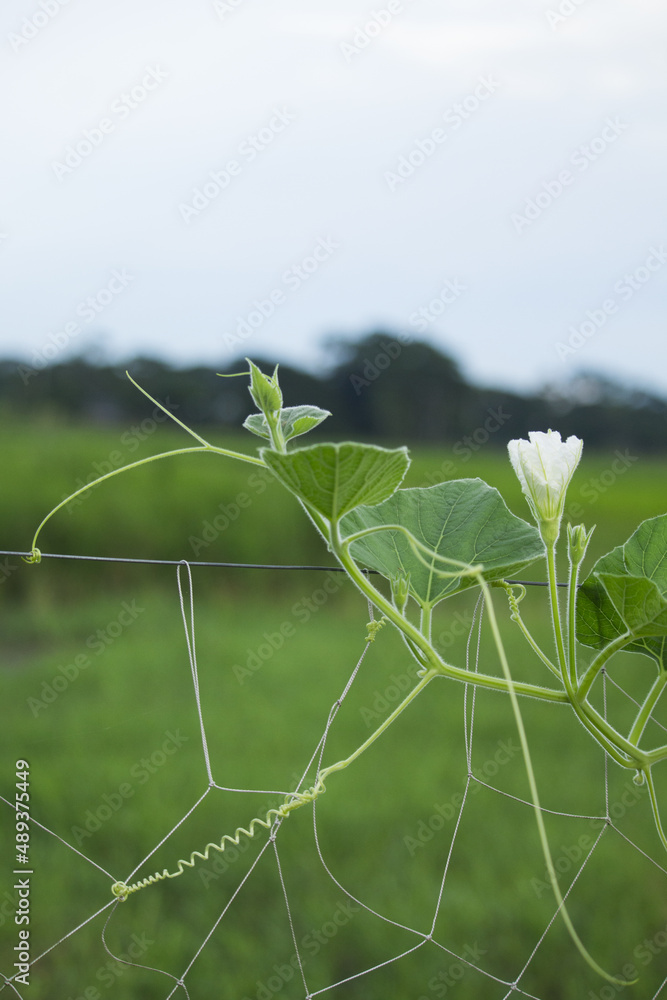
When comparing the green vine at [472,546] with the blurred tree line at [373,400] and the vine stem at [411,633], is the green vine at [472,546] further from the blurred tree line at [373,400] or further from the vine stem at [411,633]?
the blurred tree line at [373,400]

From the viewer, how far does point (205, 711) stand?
7.91 feet

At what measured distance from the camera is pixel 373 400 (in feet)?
19.6

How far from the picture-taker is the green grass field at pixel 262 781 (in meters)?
1.33

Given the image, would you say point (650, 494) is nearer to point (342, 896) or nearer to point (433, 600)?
point (342, 896)

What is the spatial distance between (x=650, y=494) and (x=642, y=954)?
4.42 meters

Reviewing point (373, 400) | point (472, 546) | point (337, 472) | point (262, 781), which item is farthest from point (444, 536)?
point (373, 400)

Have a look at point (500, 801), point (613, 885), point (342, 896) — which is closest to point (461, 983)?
point (342, 896)

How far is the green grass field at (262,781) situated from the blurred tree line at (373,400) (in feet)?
3.78

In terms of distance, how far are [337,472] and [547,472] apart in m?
0.10

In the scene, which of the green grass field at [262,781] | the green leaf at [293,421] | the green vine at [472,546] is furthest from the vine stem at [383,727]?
the green grass field at [262,781]

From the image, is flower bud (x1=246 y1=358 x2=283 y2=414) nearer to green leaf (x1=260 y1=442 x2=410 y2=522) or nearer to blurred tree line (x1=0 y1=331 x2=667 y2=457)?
green leaf (x1=260 y1=442 x2=410 y2=522)

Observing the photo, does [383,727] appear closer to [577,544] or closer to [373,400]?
[577,544]

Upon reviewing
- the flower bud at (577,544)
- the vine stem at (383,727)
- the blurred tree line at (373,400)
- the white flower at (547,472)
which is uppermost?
the white flower at (547,472)

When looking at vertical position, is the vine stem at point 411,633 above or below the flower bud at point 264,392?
below
